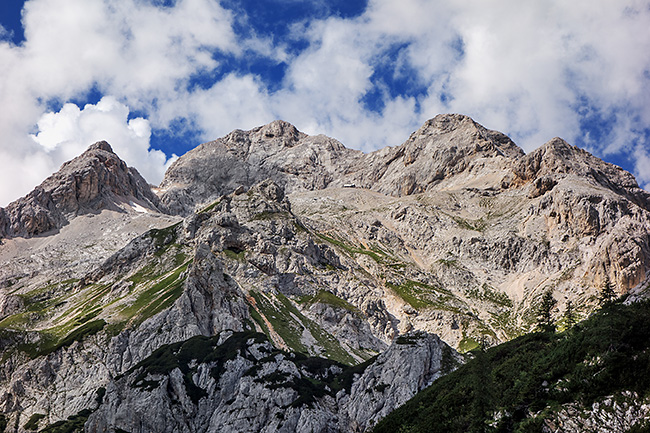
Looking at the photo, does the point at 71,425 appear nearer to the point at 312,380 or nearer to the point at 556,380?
the point at 312,380

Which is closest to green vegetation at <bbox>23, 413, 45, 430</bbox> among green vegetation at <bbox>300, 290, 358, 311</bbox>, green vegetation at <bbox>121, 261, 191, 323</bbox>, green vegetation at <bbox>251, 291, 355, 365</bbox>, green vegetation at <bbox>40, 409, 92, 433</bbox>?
green vegetation at <bbox>40, 409, 92, 433</bbox>

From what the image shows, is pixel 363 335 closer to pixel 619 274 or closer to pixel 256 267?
pixel 256 267

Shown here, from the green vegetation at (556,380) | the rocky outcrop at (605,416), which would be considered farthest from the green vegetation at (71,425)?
the rocky outcrop at (605,416)

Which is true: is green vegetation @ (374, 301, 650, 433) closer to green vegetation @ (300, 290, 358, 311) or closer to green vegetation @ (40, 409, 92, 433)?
green vegetation @ (40, 409, 92, 433)

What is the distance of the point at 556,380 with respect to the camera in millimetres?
45188

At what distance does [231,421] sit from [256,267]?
109 meters

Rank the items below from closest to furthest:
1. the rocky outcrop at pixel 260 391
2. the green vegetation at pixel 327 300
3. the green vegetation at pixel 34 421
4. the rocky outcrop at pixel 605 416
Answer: the rocky outcrop at pixel 605 416, the rocky outcrop at pixel 260 391, the green vegetation at pixel 34 421, the green vegetation at pixel 327 300

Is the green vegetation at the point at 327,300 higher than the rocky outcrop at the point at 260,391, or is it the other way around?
the green vegetation at the point at 327,300

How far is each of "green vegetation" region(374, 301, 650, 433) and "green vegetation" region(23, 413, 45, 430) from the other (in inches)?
3806

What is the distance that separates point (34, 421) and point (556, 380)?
392ft

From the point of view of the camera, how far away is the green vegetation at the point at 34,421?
117438 mm

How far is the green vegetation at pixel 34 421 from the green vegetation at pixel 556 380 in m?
96.7

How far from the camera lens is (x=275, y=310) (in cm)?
17100

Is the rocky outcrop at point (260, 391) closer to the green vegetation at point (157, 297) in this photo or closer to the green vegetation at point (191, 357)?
the green vegetation at point (191, 357)
